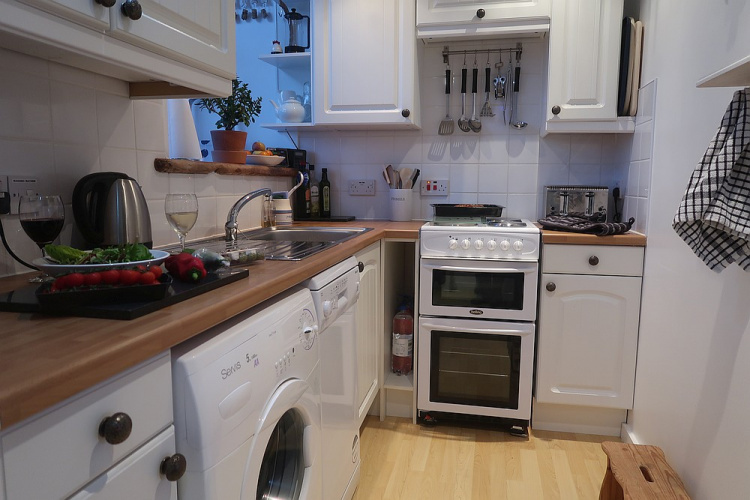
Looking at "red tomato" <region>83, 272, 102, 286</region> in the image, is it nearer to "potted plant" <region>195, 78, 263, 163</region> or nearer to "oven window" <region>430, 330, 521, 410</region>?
"potted plant" <region>195, 78, 263, 163</region>

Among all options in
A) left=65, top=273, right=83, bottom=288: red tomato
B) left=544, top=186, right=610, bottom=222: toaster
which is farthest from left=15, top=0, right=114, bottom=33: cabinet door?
left=544, top=186, right=610, bottom=222: toaster

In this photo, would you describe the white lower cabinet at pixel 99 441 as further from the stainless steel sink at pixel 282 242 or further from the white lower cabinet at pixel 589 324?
the white lower cabinet at pixel 589 324

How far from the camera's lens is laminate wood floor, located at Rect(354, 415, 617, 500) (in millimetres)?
1811

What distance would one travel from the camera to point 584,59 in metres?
2.21

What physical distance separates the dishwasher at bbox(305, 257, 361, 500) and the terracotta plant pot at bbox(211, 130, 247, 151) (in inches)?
29.1

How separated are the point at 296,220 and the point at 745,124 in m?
2.00

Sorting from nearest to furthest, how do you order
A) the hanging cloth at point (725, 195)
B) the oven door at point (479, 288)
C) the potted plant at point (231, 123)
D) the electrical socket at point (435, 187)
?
1. the hanging cloth at point (725, 195)
2. the potted plant at point (231, 123)
3. the oven door at point (479, 288)
4. the electrical socket at point (435, 187)

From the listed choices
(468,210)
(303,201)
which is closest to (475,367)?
(468,210)

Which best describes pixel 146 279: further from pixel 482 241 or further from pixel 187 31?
pixel 482 241

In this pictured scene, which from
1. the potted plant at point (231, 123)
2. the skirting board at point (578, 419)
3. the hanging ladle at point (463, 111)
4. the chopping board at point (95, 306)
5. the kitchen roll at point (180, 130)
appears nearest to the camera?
the chopping board at point (95, 306)

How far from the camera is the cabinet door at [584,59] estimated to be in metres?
2.17

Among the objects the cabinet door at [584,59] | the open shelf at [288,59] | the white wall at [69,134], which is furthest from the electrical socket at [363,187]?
the white wall at [69,134]

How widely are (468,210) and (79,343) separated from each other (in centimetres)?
193

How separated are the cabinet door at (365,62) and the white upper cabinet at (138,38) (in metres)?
1.09
